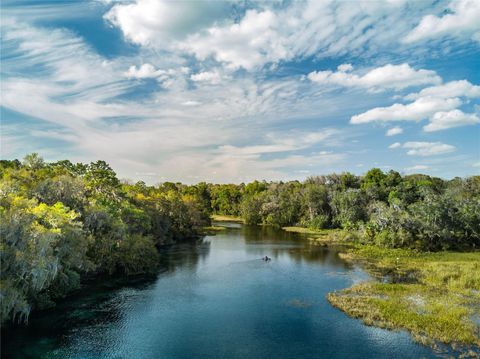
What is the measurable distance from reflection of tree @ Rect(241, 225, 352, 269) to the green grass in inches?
246

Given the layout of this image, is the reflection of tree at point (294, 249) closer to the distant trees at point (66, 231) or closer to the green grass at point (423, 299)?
the green grass at point (423, 299)

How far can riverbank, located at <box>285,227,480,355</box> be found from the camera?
91.1 feet

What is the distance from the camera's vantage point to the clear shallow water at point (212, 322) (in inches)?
982

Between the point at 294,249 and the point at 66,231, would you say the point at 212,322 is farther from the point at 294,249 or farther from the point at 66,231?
the point at 294,249

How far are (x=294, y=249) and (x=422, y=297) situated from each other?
3221 cm

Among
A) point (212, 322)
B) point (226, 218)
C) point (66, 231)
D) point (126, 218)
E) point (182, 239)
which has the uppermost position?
point (126, 218)

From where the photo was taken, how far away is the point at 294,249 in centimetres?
6706

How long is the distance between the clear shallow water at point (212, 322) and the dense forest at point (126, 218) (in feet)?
10.4

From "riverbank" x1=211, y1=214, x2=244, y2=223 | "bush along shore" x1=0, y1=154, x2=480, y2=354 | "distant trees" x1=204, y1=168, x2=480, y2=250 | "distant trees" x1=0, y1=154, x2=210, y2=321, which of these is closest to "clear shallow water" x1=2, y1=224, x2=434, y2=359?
"bush along shore" x1=0, y1=154, x2=480, y2=354

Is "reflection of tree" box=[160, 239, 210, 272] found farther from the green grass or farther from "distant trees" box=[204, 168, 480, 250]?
"distant trees" box=[204, 168, 480, 250]

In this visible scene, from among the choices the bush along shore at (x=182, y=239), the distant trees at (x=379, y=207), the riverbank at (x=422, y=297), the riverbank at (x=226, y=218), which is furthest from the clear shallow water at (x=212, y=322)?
the riverbank at (x=226, y=218)

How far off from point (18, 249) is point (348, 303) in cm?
2834

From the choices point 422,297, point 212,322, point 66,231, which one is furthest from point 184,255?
point 422,297

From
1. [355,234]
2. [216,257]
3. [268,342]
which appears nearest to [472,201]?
[355,234]
